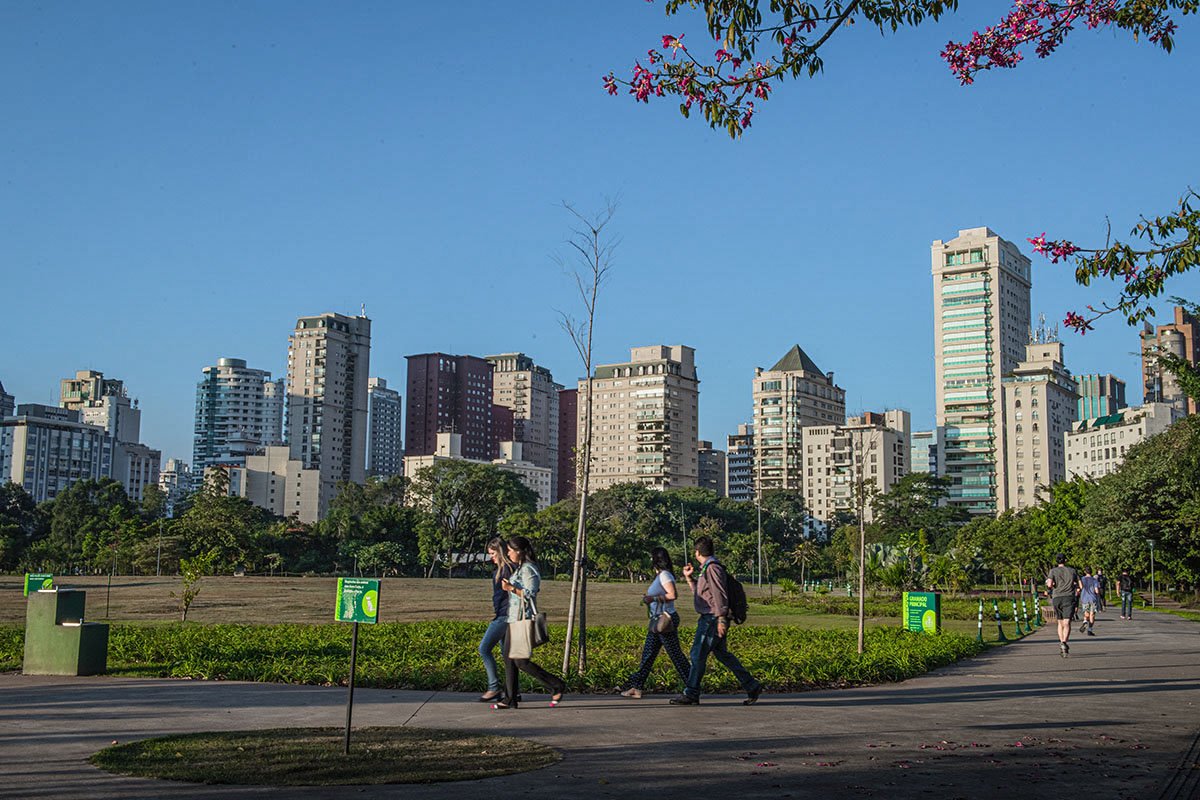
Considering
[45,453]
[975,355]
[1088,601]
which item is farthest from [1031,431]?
[45,453]

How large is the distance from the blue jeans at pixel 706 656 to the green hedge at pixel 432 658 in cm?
130

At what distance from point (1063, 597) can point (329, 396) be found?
174997mm

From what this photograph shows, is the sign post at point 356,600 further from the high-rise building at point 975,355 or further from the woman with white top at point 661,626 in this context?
the high-rise building at point 975,355

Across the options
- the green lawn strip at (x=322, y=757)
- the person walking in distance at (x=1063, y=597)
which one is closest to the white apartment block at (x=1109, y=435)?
the person walking in distance at (x=1063, y=597)

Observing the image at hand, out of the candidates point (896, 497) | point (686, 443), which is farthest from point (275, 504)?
point (896, 497)

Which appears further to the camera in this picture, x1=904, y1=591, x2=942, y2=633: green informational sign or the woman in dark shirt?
x1=904, y1=591, x2=942, y2=633: green informational sign

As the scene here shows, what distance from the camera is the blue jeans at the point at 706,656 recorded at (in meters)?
11.4

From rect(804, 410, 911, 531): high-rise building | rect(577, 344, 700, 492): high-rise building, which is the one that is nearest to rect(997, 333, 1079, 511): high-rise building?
rect(804, 410, 911, 531): high-rise building

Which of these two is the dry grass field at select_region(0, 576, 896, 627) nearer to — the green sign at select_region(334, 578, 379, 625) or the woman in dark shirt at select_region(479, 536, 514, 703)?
the woman in dark shirt at select_region(479, 536, 514, 703)

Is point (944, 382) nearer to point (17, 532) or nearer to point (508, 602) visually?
point (17, 532)

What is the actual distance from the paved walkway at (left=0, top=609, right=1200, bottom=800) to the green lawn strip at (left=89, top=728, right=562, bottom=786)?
227 mm

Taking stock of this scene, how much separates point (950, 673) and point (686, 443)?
16605 centimetres

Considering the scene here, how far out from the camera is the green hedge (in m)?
13.2

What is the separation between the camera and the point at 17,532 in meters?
88.4
